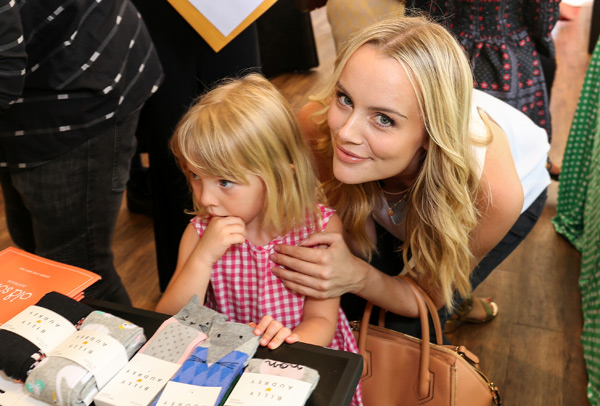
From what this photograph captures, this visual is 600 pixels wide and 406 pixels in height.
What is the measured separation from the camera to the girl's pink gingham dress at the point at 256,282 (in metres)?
1.28

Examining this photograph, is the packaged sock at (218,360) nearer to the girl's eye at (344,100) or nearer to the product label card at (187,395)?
the product label card at (187,395)

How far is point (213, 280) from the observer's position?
1.30 meters

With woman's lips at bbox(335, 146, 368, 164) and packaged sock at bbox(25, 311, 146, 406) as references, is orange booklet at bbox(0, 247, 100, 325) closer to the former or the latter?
packaged sock at bbox(25, 311, 146, 406)

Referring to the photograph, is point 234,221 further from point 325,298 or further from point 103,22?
point 103,22

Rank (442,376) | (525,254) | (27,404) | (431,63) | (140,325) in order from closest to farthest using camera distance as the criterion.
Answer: (27,404) → (140,325) → (431,63) → (442,376) → (525,254)

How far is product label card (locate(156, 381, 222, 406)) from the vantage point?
0.73m

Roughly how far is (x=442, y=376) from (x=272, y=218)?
0.45 metres

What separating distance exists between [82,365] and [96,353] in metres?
0.02

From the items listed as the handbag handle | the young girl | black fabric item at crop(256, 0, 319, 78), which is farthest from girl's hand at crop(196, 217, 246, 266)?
black fabric item at crop(256, 0, 319, 78)

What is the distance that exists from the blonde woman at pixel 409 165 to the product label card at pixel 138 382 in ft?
1.57

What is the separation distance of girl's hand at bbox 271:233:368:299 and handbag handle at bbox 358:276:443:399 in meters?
0.09

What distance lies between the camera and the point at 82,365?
76 centimetres

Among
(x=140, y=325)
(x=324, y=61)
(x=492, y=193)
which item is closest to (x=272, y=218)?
(x=140, y=325)

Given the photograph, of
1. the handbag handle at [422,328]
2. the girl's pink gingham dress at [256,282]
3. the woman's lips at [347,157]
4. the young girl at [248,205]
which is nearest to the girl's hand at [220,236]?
the young girl at [248,205]
